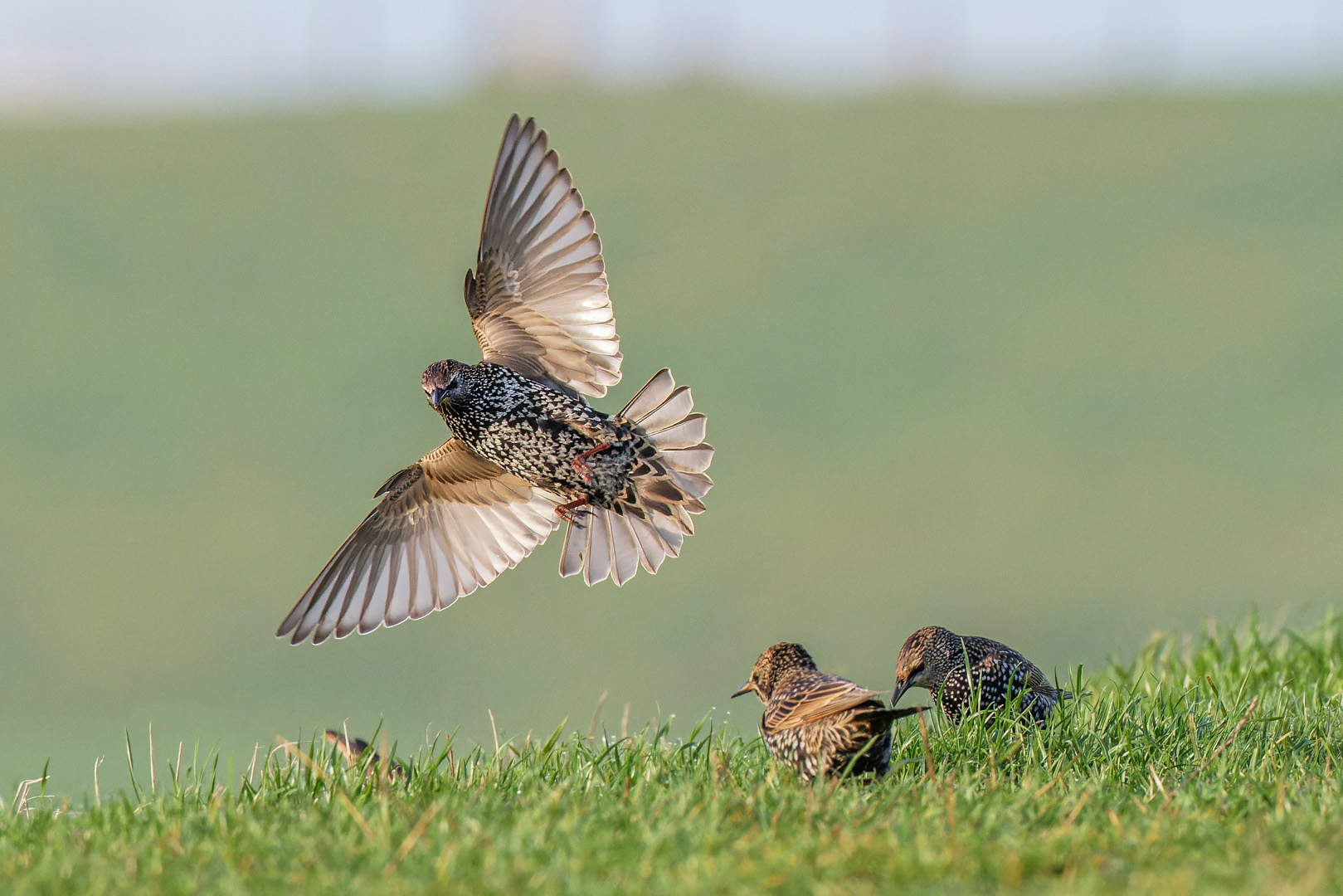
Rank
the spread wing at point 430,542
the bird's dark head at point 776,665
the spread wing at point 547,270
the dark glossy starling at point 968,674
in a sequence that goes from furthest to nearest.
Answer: the spread wing at point 430,542 < the spread wing at point 547,270 < the bird's dark head at point 776,665 < the dark glossy starling at point 968,674

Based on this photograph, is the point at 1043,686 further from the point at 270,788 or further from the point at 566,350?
the point at 270,788

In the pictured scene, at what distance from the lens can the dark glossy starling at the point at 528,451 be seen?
20.0 ft

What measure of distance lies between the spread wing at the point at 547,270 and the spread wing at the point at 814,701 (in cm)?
164

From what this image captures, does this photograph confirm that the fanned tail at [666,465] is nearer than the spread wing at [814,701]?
No

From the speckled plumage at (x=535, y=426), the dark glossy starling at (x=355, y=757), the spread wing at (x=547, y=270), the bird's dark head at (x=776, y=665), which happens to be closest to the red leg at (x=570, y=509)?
the speckled plumage at (x=535, y=426)

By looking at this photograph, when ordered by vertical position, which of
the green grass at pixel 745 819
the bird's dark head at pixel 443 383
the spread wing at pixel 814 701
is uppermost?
the bird's dark head at pixel 443 383

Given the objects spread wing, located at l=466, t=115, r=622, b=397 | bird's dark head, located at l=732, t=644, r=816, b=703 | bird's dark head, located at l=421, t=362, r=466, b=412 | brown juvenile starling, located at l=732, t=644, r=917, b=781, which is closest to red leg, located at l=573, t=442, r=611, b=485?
spread wing, located at l=466, t=115, r=622, b=397

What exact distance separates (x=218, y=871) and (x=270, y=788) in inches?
41.5

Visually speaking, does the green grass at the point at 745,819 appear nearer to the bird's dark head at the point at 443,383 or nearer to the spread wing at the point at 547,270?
the bird's dark head at the point at 443,383

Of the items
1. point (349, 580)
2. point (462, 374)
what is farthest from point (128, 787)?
point (462, 374)

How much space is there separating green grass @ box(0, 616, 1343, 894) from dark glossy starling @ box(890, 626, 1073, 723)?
21 cm

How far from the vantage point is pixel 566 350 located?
6.34m

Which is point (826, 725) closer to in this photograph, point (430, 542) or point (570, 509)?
point (570, 509)

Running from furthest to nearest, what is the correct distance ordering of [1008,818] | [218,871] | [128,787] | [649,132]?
[649,132] → [128,787] → [1008,818] → [218,871]
